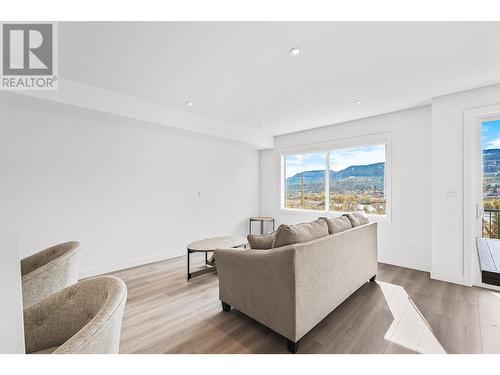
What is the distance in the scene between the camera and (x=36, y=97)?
242 cm

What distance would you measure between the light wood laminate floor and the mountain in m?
1.72

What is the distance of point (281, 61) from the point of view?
219 cm

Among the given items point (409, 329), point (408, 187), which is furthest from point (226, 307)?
point (408, 187)

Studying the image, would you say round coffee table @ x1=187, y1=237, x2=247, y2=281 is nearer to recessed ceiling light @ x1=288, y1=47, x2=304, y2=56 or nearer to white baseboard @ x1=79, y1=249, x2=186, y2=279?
white baseboard @ x1=79, y1=249, x2=186, y2=279

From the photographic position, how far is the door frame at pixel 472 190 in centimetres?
282

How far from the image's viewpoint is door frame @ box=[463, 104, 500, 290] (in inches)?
111

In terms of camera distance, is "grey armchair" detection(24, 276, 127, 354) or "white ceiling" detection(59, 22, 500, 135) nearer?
"grey armchair" detection(24, 276, 127, 354)

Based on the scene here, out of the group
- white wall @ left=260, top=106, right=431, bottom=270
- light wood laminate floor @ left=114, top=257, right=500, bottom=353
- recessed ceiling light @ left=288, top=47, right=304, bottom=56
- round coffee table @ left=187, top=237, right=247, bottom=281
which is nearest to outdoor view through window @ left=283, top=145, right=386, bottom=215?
white wall @ left=260, top=106, right=431, bottom=270

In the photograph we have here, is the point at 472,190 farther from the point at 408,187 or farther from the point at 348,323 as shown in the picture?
the point at 348,323

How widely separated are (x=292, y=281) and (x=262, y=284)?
12.9 inches
